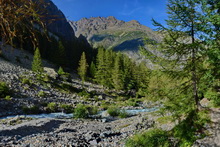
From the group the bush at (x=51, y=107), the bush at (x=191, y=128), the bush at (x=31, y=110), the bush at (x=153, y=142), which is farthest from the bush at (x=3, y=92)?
the bush at (x=191, y=128)

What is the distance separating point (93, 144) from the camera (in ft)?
29.7

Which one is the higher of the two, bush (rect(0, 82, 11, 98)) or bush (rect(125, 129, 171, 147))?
bush (rect(0, 82, 11, 98))

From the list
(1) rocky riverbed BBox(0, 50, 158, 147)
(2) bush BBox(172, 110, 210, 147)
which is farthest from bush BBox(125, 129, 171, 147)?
(1) rocky riverbed BBox(0, 50, 158, 147)

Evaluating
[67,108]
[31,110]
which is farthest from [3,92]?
[67,108]

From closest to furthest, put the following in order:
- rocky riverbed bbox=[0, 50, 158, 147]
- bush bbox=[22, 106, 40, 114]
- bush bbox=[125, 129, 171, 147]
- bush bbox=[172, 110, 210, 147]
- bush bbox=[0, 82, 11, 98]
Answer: bush bbox=[172, 110, 210, 147] → bush bbox=[125, 129, 171, 147] → rocky riverbed bbox=[0, 50, 158, 147] → bush bbox=[22, 106, 40, 114] → bush bbox=[0, 82, 11, 98]

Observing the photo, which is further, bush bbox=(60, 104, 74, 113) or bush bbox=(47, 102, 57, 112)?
bush bbox=(60, 104, 74, 113)

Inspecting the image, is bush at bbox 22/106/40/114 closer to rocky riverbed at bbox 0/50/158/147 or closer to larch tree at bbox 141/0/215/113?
rocky riverbed at bbox 0/50/158/147

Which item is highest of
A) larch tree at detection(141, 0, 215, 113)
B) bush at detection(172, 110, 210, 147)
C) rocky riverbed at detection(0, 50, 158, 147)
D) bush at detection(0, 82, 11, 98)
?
larch tree at detection(141, 0, 215, 113)

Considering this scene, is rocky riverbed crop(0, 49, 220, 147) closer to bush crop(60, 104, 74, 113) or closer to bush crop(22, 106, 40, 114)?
bush crop(22, 106, 40, 114)

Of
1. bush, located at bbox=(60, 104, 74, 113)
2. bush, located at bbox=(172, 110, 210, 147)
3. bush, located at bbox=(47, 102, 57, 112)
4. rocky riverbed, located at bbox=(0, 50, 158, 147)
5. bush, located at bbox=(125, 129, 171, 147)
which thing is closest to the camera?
bush, located at bbox=(172, 110, 210, 147)

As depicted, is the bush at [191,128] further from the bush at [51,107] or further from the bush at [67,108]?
the bush at [51,107]

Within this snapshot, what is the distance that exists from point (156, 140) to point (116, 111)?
45.4ft

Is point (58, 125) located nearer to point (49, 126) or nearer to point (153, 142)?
point (49, 126)

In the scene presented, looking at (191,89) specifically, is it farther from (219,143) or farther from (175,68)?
(219,143)
